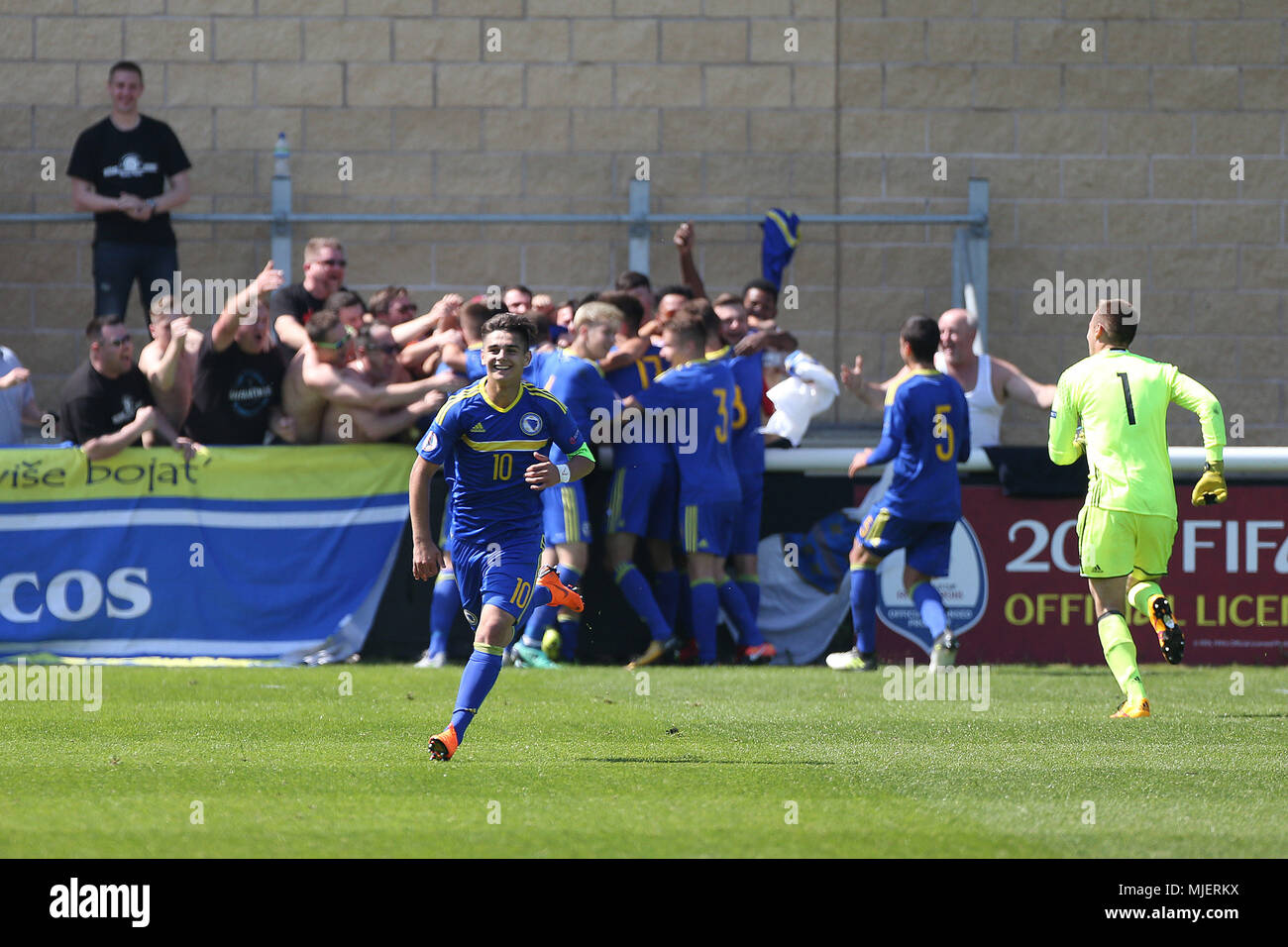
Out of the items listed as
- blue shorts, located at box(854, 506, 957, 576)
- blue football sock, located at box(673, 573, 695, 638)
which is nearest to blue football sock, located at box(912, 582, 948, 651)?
blue shorts, located at box(854, 506, 957, 576)

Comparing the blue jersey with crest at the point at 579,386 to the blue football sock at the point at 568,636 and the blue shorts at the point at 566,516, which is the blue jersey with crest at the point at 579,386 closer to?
the blue shorts at the point at 566,516

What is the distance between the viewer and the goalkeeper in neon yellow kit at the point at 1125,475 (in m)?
8.84

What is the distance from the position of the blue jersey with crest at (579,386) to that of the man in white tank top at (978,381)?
2127 mm

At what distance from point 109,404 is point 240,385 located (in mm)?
875

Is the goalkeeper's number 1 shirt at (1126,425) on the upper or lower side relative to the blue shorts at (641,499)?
upper

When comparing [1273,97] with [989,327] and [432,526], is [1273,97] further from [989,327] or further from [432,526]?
[432,526]

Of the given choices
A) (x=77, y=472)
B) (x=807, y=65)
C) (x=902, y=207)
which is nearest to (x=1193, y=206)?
(x=902, y=207)

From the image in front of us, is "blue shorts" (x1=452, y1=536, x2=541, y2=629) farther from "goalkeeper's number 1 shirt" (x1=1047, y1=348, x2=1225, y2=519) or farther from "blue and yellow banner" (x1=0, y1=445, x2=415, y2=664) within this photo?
"blue and yellow banner" (x1=0, y1=445, x2=415, y2=664)

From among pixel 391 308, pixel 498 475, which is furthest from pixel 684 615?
pixel 498 475

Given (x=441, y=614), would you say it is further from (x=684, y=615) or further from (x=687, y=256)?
(x=687, y=256)

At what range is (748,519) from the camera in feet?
40.2

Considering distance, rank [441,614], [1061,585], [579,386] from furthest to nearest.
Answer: [1061,585] → [441,614] → [579,386]

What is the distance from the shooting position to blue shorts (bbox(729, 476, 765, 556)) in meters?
12.2

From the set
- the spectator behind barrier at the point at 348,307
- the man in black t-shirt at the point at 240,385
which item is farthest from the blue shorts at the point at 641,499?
the man in black t-shirt at the point at 240,385
